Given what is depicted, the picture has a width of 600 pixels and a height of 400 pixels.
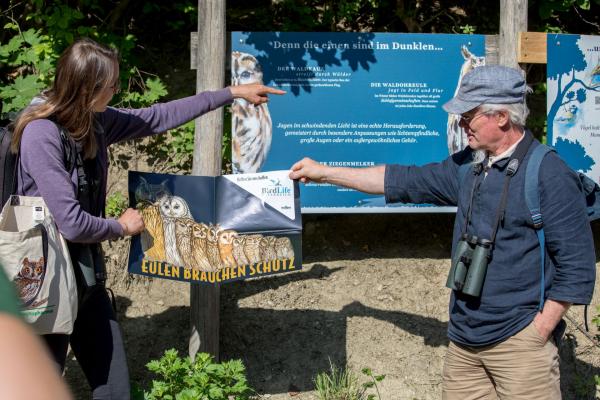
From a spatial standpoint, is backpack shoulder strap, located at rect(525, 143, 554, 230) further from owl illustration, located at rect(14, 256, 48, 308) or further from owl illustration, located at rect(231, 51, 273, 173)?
owl illustration, located at rect(231, 51, 273, 173)

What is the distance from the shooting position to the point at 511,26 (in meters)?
5.54

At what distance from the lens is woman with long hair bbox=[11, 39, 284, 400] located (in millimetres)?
3416

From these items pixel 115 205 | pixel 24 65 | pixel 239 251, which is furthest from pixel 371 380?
pixel 24 65

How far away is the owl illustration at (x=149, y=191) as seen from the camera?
14.5 ft

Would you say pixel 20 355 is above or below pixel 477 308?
above

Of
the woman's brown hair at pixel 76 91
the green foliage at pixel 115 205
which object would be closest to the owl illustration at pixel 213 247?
the woman's brown hair at pixel 76 91

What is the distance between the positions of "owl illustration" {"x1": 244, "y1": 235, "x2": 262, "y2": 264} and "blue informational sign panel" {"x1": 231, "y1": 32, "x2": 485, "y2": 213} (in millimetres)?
1131

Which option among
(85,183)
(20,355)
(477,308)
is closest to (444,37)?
(477,308)

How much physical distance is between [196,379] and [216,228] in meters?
0.79

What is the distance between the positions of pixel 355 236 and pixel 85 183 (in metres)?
3.13

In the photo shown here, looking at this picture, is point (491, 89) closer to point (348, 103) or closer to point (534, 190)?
point (534, 190)

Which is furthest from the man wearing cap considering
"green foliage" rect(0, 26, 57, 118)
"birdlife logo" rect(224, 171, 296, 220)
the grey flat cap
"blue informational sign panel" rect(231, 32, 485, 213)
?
"green foliage" rect(0, 26, 57, 118)

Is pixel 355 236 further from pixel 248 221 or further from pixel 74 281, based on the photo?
pixel 74 281

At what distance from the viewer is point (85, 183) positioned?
3.58 meters
